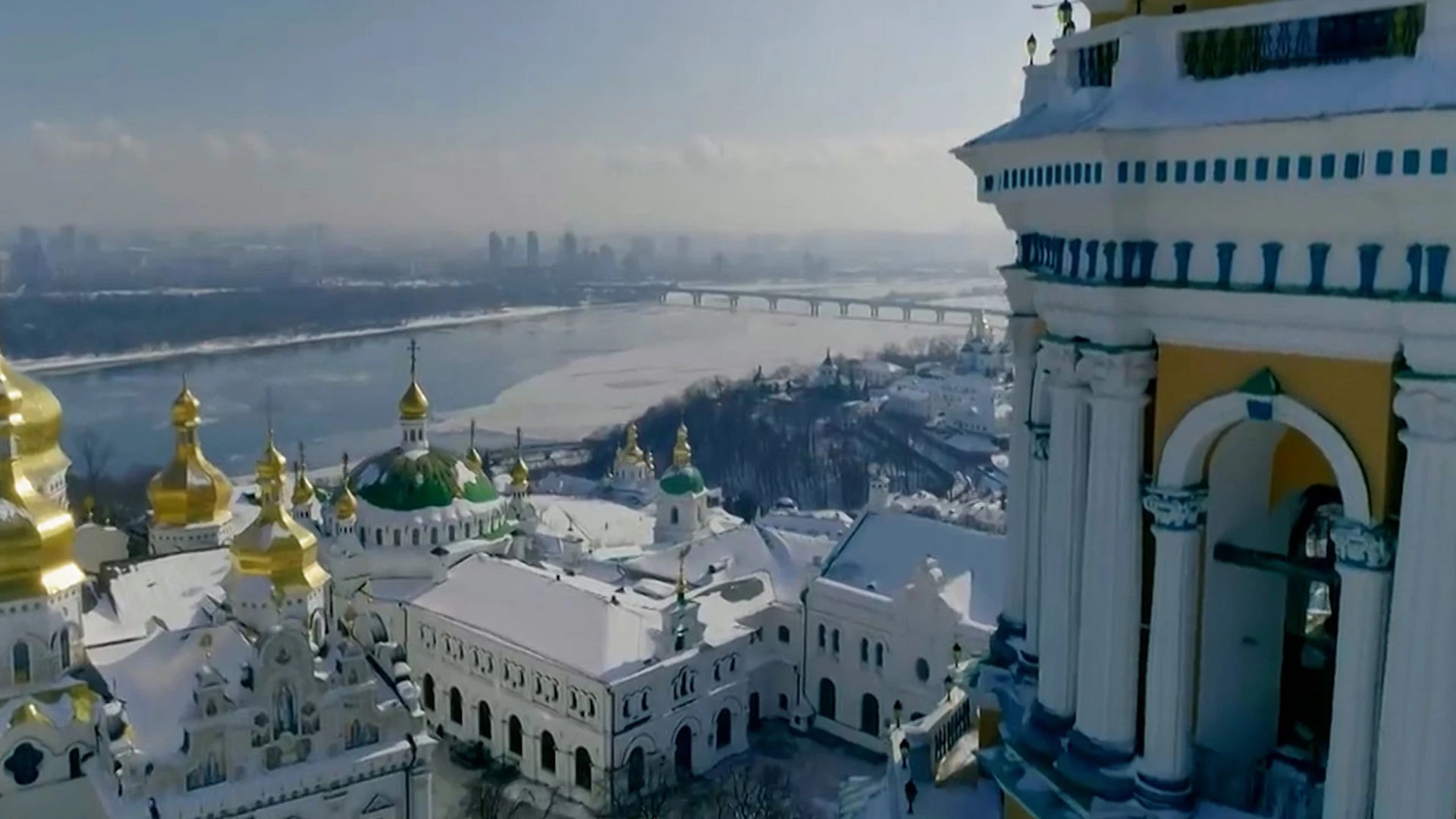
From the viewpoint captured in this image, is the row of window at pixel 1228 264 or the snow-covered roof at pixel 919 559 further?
the snow-covered roof at pixel 919 559

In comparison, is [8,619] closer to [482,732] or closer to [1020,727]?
[482,732]

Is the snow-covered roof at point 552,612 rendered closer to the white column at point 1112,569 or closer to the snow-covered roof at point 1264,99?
the white column at point 1112,569

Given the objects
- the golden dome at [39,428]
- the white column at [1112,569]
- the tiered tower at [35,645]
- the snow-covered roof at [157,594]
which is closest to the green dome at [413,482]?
the snow-covered roof at [157,594]

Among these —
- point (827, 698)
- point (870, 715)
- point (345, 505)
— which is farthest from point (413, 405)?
point (870, 715)

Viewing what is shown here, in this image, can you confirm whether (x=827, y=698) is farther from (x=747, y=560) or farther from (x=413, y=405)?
(x=413, y=405)

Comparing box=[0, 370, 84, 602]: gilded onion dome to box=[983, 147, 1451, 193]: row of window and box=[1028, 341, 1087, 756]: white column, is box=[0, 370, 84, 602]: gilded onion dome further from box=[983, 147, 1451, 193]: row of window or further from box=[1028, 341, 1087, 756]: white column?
box=[983, 147, 1451, 193]: row of window

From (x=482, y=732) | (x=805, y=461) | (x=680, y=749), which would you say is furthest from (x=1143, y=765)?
(x=805, y=461)
